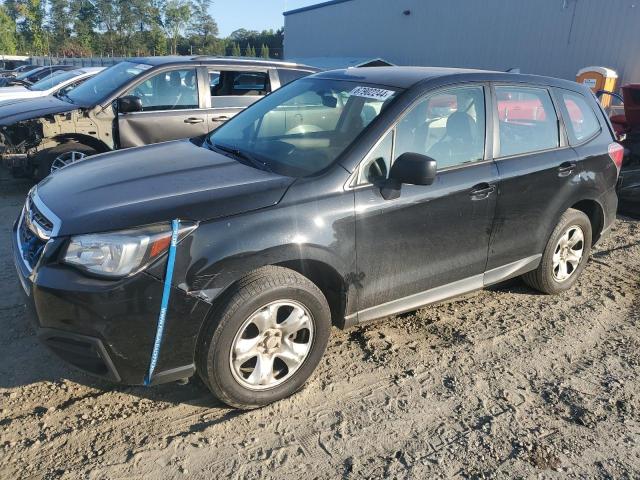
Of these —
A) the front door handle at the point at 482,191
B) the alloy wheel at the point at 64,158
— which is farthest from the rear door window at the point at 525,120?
the alloy wheel at the point at 64,158

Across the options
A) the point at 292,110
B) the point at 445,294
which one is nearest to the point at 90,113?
the point at 292,110

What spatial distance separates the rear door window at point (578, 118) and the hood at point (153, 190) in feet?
8.65

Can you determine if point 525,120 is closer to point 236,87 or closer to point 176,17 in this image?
point 236,87

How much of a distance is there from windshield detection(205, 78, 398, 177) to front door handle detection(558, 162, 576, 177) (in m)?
1.59

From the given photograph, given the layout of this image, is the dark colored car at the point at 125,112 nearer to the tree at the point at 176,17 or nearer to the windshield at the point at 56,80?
the windshield at the point at 56,80

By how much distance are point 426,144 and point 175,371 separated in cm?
205

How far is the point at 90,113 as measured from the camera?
650cm

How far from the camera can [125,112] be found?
20.7 feet

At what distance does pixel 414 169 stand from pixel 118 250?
1.60 meters

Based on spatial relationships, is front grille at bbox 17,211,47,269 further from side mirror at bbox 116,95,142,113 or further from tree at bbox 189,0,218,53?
tree at bbox 189,0,218,53

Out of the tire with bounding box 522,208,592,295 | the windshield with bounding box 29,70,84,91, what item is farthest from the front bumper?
the windshield with bounding box 29,70,84,91

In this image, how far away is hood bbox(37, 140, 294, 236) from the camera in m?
2.55

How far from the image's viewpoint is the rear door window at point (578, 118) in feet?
13.8

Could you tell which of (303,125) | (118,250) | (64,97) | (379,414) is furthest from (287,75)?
(379,414)
